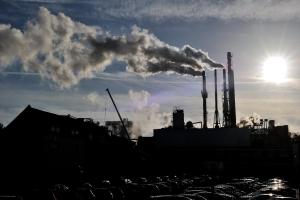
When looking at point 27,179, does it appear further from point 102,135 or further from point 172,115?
point 172,115

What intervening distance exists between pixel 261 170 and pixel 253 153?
4816mm

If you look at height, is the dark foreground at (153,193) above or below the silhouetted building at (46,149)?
below

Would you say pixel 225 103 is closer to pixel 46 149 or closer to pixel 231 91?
pixel 231 91

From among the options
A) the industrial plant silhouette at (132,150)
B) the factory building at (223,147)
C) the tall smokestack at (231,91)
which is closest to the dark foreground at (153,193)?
the industrial plant silhouette at (132,150)

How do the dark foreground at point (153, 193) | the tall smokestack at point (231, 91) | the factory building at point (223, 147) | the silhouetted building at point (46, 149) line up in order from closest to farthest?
the dark foreground at point (153, 193)
the silhouetted building at point (46, 149)
the factory building at point (223, 147)
the tall smokestack at point (231, 91)

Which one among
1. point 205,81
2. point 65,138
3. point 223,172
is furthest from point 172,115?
point 65,138

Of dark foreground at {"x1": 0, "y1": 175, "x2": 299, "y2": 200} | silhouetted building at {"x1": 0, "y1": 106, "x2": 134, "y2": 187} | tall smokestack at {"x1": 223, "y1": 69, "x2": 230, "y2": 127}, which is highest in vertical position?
tall smokestack at {"x1": 223, "y1": 69, "x2": 230, "y2": 127}

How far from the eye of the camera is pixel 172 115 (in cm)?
10469

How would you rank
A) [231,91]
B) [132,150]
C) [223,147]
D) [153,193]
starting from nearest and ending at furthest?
[153,193], [132,150], [223,147], [231,91]

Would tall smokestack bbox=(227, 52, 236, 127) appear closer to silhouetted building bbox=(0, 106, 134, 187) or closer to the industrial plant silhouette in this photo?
the industrial plant silhouette

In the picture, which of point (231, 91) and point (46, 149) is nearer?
point (46, 149)

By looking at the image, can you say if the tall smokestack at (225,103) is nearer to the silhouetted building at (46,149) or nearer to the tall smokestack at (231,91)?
the tall smokestack at (231,91)

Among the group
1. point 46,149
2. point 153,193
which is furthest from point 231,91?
point 153,193

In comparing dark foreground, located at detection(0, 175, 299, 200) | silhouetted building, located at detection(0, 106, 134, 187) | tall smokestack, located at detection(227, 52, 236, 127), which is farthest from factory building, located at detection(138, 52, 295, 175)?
dark foreground, located at detection(0, 175, 299, 200)
